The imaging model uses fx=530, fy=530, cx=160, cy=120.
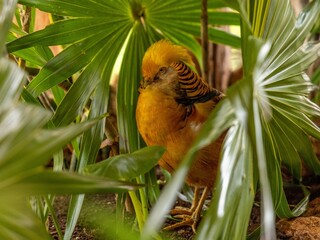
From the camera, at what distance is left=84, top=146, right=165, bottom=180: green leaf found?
3.20 feet

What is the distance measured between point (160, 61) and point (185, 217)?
532mm

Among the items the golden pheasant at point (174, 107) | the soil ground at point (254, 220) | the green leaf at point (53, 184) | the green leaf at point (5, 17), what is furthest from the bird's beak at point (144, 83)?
Answer: the green leaf at point (53, 184)

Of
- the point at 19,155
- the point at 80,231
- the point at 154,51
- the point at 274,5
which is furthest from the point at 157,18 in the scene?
the point at 19,155

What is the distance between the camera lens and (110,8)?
1.53 meters

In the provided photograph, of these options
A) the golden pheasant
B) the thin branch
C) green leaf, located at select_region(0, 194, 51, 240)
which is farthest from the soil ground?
green leaf, located at select_region(0, 194, 51, 240)

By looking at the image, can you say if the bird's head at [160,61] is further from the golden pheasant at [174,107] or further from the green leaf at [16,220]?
the green leaf at [16,220]

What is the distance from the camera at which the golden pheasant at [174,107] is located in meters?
1.42

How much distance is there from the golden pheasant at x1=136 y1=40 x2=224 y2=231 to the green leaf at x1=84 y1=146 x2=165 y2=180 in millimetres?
385

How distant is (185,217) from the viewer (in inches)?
66.4

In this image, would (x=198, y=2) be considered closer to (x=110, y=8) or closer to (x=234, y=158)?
(x=110, y=8)

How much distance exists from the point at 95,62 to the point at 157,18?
12.1 inches

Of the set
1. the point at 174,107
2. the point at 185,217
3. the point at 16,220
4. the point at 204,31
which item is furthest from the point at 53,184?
the point at 204,31

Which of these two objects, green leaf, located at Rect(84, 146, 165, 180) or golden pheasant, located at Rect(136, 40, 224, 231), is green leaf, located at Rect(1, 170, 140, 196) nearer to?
green leaf, located at Rect(84, 146, 165, 180)

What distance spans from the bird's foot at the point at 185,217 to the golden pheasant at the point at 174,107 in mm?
194
